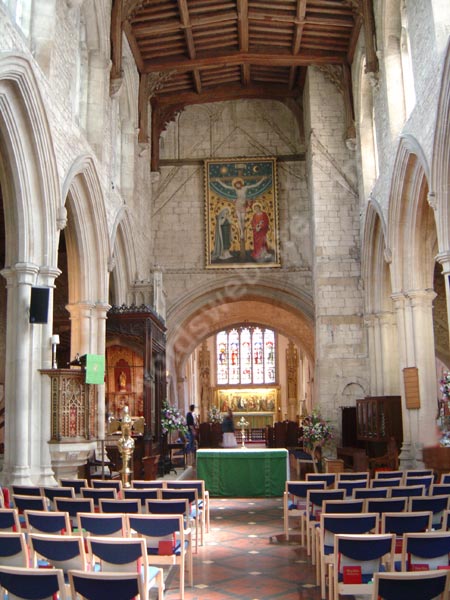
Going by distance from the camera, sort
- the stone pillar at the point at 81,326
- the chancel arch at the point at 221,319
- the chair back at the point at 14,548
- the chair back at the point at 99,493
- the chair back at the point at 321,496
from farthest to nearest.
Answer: the chancel arch at the point at 221,319 < the stone pillar at the point at 81,326 < the chair back at the point at 99,493 < the chair back at the point at 321,496 < the chair back at the point at 14,548

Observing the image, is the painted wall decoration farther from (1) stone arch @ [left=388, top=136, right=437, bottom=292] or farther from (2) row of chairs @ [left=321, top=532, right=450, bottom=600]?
(2) row of chairs @ [left=321, top=532, right=450, bottom=600]

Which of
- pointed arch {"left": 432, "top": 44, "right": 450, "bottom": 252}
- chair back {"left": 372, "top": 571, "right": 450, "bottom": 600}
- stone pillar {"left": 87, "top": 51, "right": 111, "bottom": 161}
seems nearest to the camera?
chair back {"left": 372, "top": 571, "right": 450, "bottom": 600}

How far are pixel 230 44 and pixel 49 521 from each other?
1524 cm

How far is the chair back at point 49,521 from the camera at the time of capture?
5469 mm

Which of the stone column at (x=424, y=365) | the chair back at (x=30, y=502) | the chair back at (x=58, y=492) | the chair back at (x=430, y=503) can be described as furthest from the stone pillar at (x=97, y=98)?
the chair back at (x=430, y=503)

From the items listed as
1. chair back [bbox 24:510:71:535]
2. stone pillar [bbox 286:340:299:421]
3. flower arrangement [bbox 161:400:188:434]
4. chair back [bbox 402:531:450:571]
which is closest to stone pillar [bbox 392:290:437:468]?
flower arrangement [bbox 161:400:188:434]

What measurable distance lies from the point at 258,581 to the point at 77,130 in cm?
871

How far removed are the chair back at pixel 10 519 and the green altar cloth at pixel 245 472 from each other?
6.20m

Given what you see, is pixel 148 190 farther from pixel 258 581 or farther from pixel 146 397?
pixel 258 581

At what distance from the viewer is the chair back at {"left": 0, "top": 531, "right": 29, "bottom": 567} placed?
468 cm

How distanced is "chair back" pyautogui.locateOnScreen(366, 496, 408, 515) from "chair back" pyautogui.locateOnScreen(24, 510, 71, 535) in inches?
99.7

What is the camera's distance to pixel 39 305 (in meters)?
9.97

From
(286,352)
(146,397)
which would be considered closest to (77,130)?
(146,397)

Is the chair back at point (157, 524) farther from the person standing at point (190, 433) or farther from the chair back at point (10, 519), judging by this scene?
the person standing at point (190, 433)
